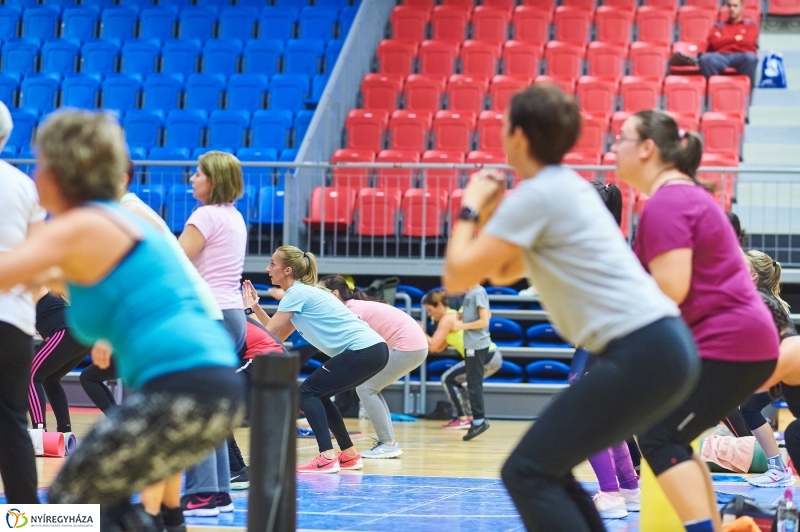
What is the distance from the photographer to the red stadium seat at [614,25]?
14.9 metres

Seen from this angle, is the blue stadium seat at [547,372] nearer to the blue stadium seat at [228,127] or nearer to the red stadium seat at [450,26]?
the blue stadium seat at [228,127]

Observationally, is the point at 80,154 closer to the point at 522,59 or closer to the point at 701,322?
the point at 701,322

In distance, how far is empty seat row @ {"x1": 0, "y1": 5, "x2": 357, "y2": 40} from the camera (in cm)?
1577

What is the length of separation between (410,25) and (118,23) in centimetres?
437

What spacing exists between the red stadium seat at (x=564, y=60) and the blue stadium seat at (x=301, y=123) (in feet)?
10.4

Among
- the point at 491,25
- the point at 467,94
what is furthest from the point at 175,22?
the point at 467,94

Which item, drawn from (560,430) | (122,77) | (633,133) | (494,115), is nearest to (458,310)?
(494,115)

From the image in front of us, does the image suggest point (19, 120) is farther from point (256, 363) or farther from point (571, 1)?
point (256, 363)

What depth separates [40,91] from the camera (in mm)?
14883

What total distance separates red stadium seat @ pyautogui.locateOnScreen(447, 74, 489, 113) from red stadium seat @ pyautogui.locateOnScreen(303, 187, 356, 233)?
2.56 meters

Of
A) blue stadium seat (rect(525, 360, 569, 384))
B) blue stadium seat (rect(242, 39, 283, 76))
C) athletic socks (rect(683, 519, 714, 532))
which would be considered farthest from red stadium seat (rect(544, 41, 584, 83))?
athletic socks (rect(683, 519, 714, 532))

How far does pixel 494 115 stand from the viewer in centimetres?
1334

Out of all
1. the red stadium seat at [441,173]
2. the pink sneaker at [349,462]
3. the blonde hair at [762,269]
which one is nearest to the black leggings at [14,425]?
the pink sneaker at [349,462]

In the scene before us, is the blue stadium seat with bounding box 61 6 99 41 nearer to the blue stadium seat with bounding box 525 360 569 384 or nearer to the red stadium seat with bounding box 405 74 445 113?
the red stadium seat with bounding box 405 74 445 113
